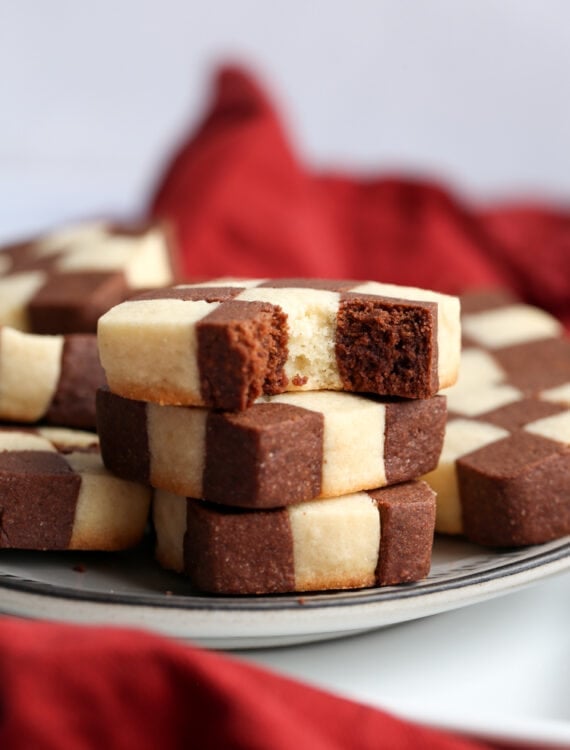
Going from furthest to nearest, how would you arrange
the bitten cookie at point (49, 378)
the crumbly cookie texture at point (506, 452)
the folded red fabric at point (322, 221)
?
the folded red fabric at point (322, 221) < the bitten cookie at point (49, 378) < the crumbly cookie texture at point (506, 452)

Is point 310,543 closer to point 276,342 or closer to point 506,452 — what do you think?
point 276,342

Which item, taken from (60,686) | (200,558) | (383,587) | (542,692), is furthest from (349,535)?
(60,686)

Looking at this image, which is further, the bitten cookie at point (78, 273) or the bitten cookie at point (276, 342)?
the bitten cookie at point (78, 273)

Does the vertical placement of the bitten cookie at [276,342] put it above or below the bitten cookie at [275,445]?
above

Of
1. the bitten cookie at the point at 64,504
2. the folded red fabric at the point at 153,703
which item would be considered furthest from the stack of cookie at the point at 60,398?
the folded red fabric at the point at 153,703

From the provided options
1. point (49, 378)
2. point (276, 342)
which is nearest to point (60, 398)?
point (49, 378)

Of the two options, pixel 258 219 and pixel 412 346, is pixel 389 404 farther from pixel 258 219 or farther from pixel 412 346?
pixel 258 219

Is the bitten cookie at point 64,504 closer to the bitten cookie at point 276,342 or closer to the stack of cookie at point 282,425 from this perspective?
the stack of cookie at point 282,425
